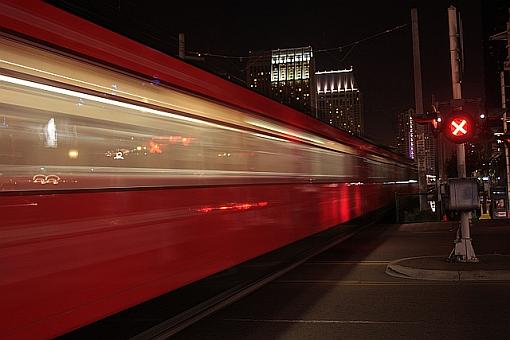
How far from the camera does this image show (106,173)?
498cm

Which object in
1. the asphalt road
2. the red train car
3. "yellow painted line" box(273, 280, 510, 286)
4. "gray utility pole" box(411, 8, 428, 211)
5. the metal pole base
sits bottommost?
the asphalt road

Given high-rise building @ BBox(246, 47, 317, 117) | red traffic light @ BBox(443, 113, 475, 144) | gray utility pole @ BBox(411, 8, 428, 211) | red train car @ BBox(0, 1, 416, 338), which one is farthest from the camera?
high-rise building @ BBox(246, 47, 317, 117)

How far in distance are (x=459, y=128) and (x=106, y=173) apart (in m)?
7.18

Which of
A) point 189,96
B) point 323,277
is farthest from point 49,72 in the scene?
point 323,277

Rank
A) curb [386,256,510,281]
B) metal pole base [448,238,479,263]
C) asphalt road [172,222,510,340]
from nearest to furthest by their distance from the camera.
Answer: asphalt road [172,222,510,340]
curb [386,256,510,281]
metal pole base [448,238,479,263]

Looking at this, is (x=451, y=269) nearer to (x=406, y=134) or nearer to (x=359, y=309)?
(x=359, y=309)

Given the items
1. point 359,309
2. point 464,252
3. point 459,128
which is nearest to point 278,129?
point 459,128

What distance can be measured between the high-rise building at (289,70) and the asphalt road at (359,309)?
14.8m

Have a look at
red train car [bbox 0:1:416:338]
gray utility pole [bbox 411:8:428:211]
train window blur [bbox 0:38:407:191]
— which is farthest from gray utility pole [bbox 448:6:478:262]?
gray utility pole [bbox 411:8:428:211]

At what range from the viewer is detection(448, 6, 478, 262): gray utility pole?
989cm

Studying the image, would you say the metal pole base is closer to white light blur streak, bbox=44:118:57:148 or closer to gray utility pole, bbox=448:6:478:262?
gray utility pole, bbox=448:6:478:262

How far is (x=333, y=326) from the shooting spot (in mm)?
6445

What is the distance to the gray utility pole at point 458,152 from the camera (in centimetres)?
989

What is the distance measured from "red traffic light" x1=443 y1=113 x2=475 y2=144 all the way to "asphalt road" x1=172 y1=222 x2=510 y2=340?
264 centimetres
